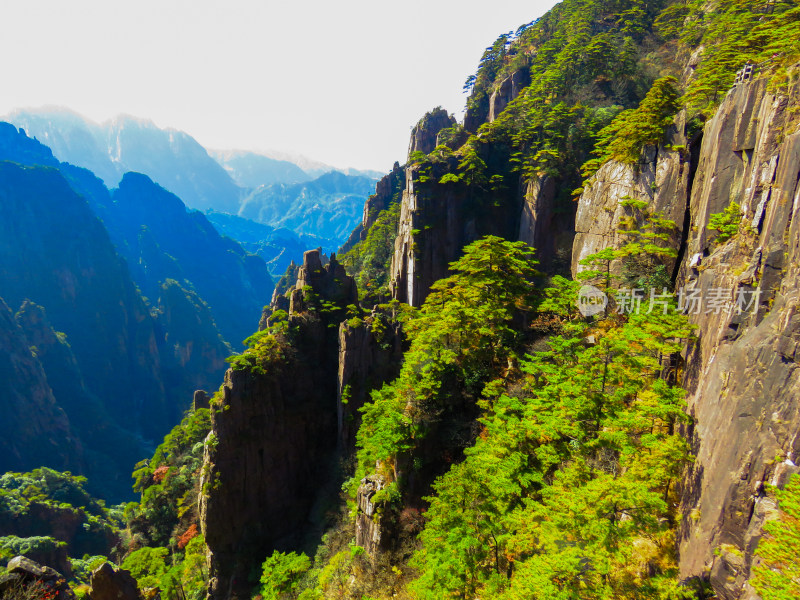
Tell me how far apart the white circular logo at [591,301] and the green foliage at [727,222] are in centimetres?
622

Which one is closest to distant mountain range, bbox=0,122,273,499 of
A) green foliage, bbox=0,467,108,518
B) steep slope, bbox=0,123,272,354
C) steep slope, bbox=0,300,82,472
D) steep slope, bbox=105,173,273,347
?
steep slope, bbox=0,300,82,472


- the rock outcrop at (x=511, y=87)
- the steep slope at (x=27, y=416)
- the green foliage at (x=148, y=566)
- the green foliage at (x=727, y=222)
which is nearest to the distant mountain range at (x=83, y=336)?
the steep slope at (x=27, y=416)

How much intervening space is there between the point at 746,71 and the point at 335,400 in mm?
32201

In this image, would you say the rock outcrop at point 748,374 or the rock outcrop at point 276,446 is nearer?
the rock outcrop at point 748,374

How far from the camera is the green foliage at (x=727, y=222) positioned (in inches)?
539

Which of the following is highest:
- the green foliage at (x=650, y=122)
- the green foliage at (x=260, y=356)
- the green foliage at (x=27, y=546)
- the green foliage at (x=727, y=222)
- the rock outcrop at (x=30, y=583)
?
the green foliage at (x=650, y=122)

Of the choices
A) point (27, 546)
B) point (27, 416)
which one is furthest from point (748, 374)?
point (27, 416)

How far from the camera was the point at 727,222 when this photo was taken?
13938 mm

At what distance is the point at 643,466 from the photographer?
10023 millimetres

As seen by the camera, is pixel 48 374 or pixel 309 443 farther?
pixel 48 374

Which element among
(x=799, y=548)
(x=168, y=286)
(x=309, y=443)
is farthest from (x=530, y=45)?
(x=168, y=286)

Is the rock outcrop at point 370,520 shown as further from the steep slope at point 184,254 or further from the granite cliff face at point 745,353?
the steep slope at point 184,254

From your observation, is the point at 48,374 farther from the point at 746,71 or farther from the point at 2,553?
the point at 746,71

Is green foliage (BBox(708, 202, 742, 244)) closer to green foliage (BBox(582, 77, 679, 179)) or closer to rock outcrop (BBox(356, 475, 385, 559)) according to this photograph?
green foliage (BBox(582, 77, 679, 179))
